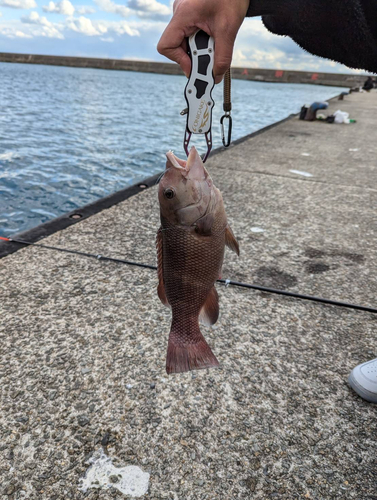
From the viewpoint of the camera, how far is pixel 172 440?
1792 millimetres

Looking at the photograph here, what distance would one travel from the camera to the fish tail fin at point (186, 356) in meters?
1.69

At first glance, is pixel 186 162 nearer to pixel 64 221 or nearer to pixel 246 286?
pixel 246 286

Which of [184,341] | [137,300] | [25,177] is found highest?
[184,341]

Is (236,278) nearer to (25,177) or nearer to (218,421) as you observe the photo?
(218,421)

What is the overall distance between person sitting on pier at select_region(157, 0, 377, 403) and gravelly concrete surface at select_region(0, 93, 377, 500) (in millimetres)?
1586

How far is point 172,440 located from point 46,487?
564mm

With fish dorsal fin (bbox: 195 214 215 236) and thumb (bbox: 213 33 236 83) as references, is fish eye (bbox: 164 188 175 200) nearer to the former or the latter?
fish dorsal fin (bbox: 195 214 215 236)

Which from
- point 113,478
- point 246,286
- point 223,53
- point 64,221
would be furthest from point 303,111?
point 113,478

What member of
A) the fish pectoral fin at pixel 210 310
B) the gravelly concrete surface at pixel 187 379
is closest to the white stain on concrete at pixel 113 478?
the gravelly concrete surface at pixel 187 379

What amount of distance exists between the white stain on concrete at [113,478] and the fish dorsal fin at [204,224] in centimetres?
108

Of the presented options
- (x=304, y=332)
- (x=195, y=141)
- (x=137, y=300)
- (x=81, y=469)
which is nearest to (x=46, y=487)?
(x=81, y=469)

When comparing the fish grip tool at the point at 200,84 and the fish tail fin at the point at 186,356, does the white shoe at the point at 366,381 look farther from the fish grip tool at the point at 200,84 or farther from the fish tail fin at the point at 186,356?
the fish grip tool at the point at 200,84

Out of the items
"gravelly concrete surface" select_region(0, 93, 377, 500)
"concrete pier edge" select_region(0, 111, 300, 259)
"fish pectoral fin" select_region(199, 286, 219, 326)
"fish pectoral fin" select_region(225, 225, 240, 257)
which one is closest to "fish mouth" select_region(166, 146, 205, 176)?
"fish pectoral fin" select_region(225, 225, 240, 257)

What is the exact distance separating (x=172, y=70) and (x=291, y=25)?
91884mm
